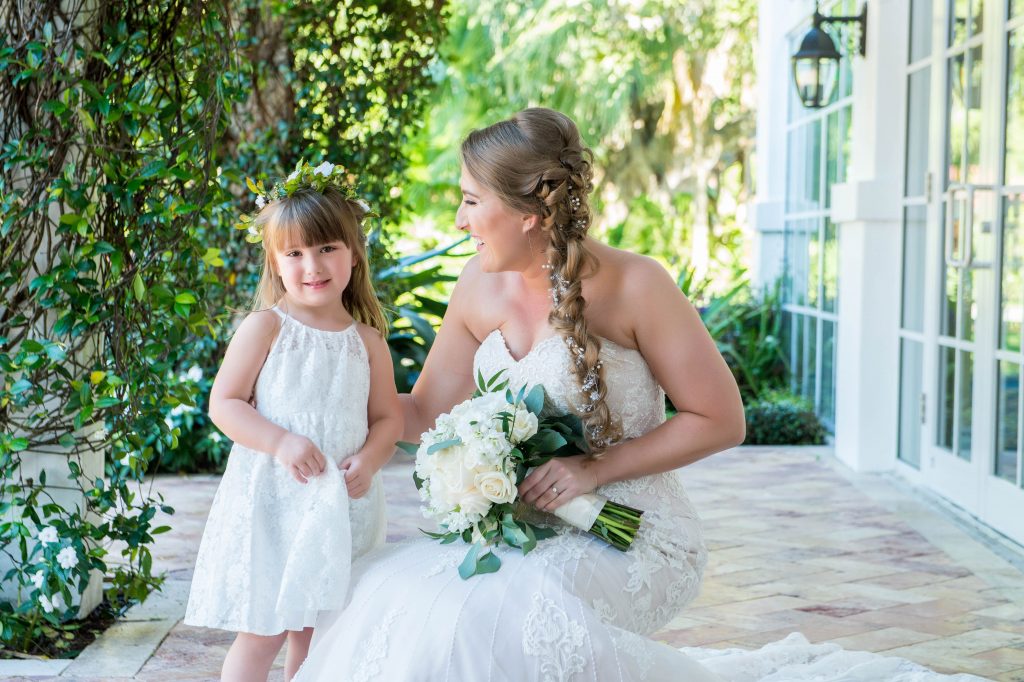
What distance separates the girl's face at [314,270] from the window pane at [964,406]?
3654 mm

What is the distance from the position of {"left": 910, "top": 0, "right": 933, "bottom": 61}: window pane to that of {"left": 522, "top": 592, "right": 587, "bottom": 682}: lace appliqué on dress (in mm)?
4717

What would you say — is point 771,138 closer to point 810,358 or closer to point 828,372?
point 810,358

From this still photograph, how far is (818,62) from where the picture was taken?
23.1 feet

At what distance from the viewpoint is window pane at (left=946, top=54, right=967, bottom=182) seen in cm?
546

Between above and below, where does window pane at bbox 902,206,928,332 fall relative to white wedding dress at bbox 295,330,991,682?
above

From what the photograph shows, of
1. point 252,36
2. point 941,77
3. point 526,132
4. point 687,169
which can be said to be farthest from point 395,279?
point 687,169

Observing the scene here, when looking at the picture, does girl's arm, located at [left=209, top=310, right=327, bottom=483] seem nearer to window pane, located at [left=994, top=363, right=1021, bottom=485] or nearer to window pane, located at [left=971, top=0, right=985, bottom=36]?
window pane, located at [left=994, top=363, right=1021, bottom=485]

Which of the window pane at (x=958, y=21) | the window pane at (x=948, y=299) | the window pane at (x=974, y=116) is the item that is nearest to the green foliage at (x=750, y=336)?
the window pane at (x=948, y=299)

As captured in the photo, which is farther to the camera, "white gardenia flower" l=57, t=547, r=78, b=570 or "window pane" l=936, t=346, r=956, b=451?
"window pane" l=936, t=346, r=956, b=451

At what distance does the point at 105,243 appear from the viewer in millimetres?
3158

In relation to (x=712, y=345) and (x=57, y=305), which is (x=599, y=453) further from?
(x=57, y=305)

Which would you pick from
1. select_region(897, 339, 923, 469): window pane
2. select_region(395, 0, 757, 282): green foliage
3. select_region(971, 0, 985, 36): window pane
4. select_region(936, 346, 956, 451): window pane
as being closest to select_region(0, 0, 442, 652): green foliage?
select_region(971, 0, 985, 36): window pane

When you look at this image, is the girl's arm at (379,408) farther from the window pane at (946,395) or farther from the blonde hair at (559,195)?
the window pane at (946,395)

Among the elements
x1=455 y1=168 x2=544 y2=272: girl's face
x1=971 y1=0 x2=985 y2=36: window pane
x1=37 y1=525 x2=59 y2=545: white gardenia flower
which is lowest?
x1=37 y1=525 x2=59 y2=545: white gardenia flower
